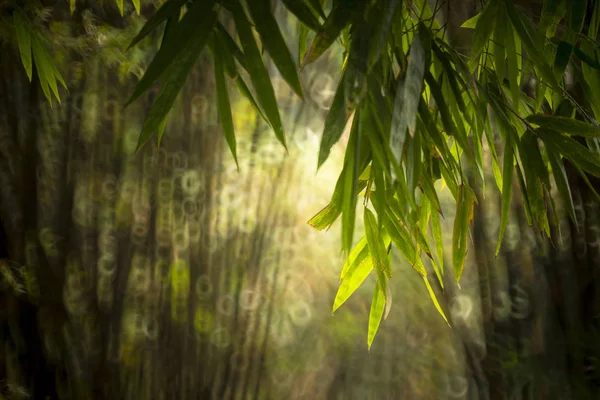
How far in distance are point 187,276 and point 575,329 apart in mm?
1008

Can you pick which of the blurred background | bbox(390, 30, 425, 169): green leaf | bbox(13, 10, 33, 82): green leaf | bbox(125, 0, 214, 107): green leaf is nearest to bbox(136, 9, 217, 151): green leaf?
bbox(125, 0, 214, 107): green leaf

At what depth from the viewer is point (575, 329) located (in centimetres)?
157

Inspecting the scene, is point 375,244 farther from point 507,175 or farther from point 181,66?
point 181,66

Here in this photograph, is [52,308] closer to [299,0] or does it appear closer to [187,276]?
[187,276]

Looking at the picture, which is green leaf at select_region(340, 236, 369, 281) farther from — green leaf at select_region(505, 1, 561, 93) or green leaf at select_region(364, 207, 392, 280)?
green leaf at select_region(505, 1, 561, 93)

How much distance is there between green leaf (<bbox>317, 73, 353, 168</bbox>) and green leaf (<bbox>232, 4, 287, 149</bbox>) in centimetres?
7

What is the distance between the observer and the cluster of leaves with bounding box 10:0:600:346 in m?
0.71

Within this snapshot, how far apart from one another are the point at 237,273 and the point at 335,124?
2.90 ft

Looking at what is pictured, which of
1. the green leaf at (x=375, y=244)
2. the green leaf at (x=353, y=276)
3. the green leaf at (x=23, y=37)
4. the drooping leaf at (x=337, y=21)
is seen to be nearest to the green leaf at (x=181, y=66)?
the drooping leaf at (x=337, y=21)

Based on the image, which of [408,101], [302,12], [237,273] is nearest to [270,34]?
[302,12]

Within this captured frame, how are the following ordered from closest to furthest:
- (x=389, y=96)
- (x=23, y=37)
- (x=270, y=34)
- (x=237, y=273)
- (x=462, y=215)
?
(x=270, y=34) < (x=389, y=96) < (x=462, y=215) < (x=23, y=37) < (x=237, y=273)

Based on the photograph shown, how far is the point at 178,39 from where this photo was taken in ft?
Answer: 2.26

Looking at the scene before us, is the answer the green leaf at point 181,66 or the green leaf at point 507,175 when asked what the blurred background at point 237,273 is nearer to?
the green leaf at point 507,175

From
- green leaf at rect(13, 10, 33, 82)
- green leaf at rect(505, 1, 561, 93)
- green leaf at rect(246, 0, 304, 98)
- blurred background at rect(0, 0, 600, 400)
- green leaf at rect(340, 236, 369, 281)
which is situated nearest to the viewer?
green leaf at rect(246, 0, 304, 98)
